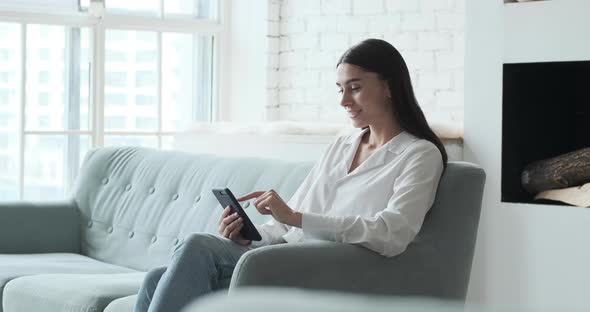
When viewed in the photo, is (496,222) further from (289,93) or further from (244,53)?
(244,53)

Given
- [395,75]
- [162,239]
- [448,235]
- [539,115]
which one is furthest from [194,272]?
[539,115]

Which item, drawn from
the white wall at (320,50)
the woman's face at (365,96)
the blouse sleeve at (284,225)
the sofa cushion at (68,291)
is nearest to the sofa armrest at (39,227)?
the sofa cushion at (68,291)

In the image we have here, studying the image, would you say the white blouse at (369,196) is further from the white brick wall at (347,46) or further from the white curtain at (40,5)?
the white curtain at (40,5)

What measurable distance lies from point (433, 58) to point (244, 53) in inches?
54.2

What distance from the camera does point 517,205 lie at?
12.2 ft

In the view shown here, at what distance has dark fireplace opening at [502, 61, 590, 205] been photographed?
378cm

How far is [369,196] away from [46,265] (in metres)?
1.45

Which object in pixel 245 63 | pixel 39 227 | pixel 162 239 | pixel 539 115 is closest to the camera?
pixel 162 239

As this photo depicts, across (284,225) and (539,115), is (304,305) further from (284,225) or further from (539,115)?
(539,115)

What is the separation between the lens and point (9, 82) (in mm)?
5250

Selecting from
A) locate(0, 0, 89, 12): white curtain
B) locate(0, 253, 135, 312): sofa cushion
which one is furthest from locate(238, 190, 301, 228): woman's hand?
locate(0, 0, 89, 12): white curtain

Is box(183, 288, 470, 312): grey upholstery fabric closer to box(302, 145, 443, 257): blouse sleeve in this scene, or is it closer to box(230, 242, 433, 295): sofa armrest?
box(230, 242, 433, 295): sofa armrest

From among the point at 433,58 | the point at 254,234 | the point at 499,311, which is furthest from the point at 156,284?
the point at 433,58

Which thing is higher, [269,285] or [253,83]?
[253,83]
